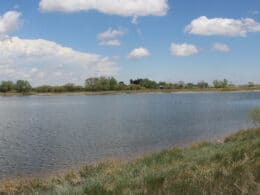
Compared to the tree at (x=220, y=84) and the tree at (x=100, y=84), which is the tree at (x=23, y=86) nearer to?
the tree at (x=100, y=84)

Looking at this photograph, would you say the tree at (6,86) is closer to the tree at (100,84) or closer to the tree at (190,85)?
the tree at (100,84)

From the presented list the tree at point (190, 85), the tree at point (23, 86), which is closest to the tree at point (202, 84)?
the tree at point (190, 85)

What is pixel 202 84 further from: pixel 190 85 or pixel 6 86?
pixel 6 86

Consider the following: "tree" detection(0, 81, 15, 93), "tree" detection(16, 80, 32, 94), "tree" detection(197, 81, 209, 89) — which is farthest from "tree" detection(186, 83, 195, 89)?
"tree" detection(0, 81, 15, 93)

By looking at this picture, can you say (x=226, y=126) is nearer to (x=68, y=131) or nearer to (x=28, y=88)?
(x=68, y=131)

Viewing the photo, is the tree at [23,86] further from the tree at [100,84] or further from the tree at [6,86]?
the tree at [100,84]

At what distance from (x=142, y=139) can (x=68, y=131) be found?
9483 millimetres

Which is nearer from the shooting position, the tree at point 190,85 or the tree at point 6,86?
the tree at point 6,86

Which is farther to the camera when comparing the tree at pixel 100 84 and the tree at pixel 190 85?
the tree at pixel 190 85

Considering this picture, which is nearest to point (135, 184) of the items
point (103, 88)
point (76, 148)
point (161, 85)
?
point (76, 148)

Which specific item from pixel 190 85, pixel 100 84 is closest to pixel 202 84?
pixel 190 85

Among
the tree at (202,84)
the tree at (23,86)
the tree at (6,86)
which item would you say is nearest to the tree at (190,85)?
the tree at (202,84)

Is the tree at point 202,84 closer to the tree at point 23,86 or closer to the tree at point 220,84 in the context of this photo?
the tree at point 220,84

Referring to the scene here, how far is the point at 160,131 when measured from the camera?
3162cm
